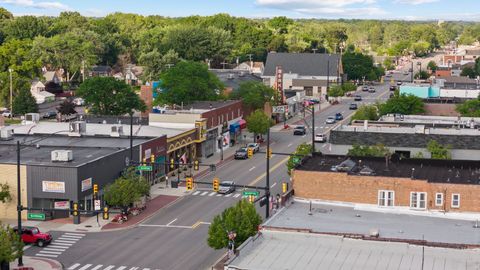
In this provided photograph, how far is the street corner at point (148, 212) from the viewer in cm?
5797

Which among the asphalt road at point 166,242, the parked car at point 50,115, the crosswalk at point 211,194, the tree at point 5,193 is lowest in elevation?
the asphalt road at point 166,242

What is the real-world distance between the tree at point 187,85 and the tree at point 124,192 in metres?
43.7

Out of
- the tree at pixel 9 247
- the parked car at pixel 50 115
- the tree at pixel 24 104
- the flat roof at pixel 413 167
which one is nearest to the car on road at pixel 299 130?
the parked car at pixel 50 115

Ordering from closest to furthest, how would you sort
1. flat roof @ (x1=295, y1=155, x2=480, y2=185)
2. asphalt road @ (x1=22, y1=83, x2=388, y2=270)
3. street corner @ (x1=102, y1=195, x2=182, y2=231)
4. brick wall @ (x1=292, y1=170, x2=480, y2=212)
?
1. brick wall @ (x1=292, y1=170, x2=480, y2=212)
2. asphalt road @ (x1=22, y1=83, x2=388, y2=270)
3. flat roof @ (x1=295, y1=155, x2=480, y2=185)
4. street corner @ (x1=102, y1=195, x2=182, y2=231)

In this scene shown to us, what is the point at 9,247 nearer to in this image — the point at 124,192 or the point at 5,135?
the point at 124,192

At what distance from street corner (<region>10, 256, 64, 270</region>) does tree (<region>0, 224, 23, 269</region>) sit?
2.34 m

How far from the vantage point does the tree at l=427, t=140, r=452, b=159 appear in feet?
218

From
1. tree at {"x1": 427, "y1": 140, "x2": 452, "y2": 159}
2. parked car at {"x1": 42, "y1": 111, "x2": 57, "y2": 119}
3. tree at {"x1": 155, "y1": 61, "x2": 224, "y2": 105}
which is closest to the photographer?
tree at {"x1": 427, "y1": 140, "x2": 452, "y2": 159}

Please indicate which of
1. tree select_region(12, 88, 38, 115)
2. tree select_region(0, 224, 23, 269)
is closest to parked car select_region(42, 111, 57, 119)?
tree select_region(12, 88, 38, 115)

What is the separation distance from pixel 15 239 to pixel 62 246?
886 centimetres

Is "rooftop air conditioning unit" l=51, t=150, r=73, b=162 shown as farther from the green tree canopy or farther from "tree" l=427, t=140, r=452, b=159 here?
the green tree canopy

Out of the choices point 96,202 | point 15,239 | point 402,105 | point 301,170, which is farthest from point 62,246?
point 402,105

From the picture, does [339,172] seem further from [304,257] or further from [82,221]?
[82,221]

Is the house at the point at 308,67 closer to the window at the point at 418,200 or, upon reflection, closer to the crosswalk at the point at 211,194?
the crosswalk at the point at 211,194
